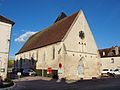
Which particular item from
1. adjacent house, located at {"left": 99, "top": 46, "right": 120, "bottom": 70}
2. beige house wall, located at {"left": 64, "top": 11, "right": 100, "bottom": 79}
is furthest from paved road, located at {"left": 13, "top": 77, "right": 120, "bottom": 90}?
adjacent house, located at {"left": 99, "top": 46, "right": 120, "bottom": 70}

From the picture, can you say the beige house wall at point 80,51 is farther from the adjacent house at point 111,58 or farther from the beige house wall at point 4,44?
the adjacent house at point 111,58

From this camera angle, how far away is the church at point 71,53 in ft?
96.9

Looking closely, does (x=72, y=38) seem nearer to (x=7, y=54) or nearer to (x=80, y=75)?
(x=80, y=75)

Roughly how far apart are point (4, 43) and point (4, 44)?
0.13 metres

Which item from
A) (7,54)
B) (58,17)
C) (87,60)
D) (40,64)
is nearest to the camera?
(7,54)

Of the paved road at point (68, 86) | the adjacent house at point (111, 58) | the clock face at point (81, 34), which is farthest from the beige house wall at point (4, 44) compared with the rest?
the adjacent house at point (111, 58)

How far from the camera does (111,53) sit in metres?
52.6

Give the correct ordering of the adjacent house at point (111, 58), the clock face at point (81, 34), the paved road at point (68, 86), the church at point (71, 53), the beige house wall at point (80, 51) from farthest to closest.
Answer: the adjacent house at point (111, 58) → the clock face at point (81, 34) → the beige house wall at point (80, 51) → the church at point (71, 53) → the paved road at point (68, 86)

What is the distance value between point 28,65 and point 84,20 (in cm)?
1808

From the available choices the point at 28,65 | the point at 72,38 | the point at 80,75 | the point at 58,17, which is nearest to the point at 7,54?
the point at 72,38

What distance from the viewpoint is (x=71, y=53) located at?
3062 centimetres

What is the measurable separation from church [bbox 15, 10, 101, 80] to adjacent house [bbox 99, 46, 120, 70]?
656 inches

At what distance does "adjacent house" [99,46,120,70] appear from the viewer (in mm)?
50000

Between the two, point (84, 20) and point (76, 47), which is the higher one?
point (84, 20)
